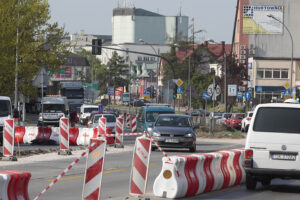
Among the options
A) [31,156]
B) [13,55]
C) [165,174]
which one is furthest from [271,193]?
[13,55]

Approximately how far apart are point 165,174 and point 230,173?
3.17 meters

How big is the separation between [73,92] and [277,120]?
6585 centimetres

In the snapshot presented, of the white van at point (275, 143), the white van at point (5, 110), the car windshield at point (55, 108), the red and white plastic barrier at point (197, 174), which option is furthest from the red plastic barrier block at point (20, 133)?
the car windshield at point (55, 108)

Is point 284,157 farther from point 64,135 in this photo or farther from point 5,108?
point 5,108

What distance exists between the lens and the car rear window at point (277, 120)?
1555 centimetres

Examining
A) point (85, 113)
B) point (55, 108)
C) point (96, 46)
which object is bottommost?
point (85, 113)

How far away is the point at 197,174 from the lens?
1488cm

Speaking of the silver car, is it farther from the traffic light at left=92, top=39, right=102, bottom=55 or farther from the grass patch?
the traffic light at left=92, top=39, right=102, bottom=55

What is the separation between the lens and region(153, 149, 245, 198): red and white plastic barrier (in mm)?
13836

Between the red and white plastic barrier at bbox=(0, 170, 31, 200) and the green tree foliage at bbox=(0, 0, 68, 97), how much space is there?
4177 cm

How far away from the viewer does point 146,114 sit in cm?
3625

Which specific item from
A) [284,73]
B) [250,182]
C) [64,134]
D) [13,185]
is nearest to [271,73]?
[284,73]

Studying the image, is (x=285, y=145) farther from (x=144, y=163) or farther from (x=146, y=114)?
(x=146, y=114)

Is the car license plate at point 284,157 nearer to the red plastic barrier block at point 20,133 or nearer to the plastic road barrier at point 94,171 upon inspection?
the plastic road barrier at point 94,171
